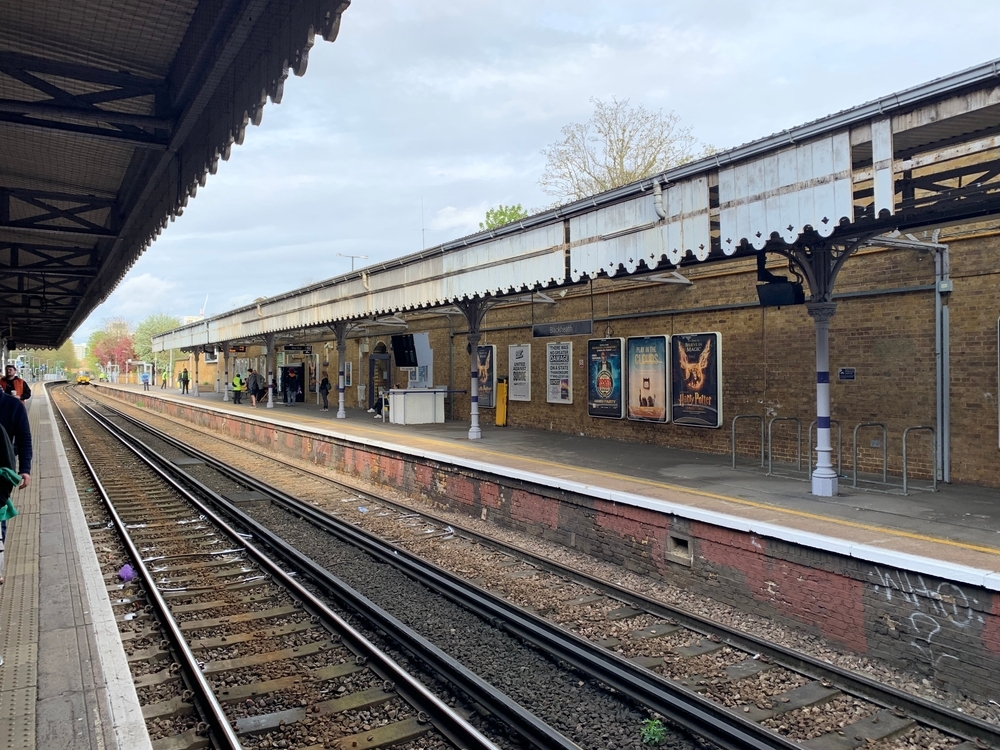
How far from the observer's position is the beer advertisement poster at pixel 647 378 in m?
12.7

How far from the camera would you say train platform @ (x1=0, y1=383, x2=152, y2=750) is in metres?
3.32

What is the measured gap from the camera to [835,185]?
6.25 metres

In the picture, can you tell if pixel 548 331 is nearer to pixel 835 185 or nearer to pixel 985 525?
pixel 835 185

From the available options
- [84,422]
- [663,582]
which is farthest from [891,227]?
[84,422]

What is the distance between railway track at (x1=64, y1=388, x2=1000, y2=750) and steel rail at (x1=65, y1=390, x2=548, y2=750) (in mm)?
868

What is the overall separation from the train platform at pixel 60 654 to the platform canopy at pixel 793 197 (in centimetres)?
650

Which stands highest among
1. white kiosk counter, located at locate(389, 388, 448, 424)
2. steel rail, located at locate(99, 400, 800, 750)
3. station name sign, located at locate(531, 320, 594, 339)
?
station name sign, located at locate(531, 320, 594, 339)

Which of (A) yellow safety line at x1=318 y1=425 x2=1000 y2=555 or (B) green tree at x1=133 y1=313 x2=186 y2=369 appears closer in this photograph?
(A) yellow safety line at x1=318 y1=425 x2=1000 y2=555

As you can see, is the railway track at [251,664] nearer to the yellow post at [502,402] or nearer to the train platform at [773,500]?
the train platform at [773,500]

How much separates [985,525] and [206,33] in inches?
311

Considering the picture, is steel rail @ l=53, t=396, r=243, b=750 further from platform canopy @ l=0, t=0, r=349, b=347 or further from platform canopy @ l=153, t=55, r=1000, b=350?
platform canopy @ l=153, t=55, r=1000, b=350

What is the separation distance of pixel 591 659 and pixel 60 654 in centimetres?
353

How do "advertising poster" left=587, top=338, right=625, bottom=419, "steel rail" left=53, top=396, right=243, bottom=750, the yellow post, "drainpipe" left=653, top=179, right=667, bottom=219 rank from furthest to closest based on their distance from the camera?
the yellow post
"advertising poster" left=587, top=338, right=625, bottom=419
"drainpipe" left=653, top=179, right=667, bottom=219
"steel rail" left=53, top=396, right=243, bottom=750

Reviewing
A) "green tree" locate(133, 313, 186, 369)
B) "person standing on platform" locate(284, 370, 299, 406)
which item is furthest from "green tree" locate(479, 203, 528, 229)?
"green tree" locate(133, 313, 186, 369)
